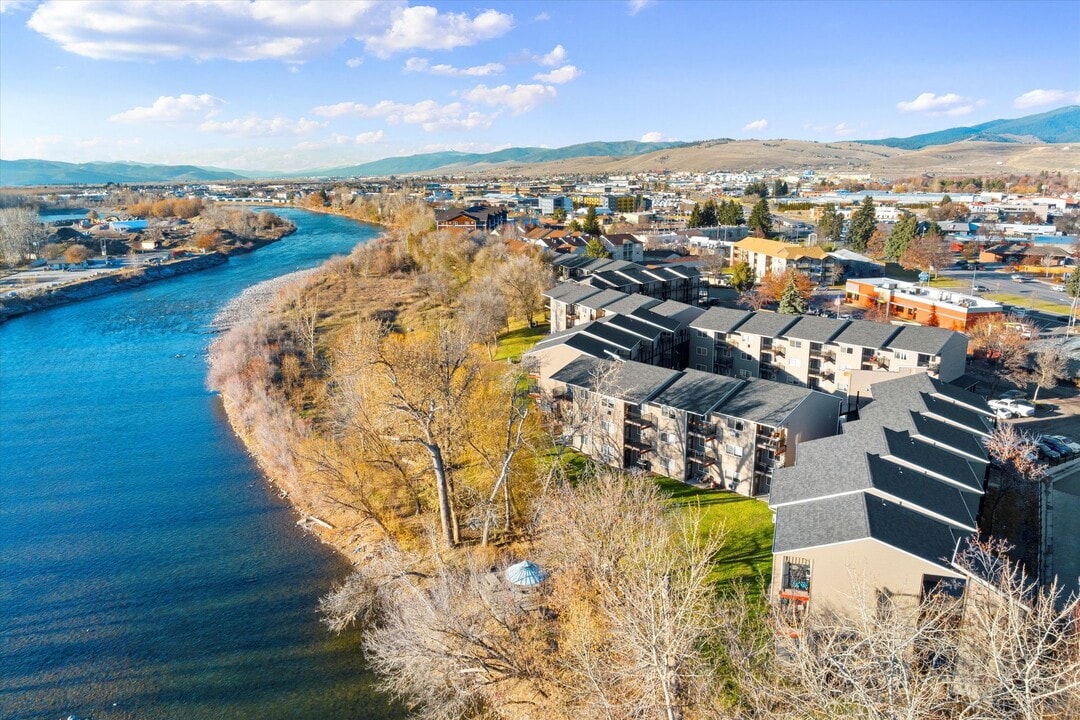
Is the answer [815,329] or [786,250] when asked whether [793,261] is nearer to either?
[786,250]

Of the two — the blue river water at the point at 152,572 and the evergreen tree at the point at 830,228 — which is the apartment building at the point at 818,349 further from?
the evergreen tree at the point at 830,228

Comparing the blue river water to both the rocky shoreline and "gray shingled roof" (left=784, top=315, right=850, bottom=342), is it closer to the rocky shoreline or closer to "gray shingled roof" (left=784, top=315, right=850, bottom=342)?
"gray shingled roof" (left=784, top=315, right=850, bottom=342)

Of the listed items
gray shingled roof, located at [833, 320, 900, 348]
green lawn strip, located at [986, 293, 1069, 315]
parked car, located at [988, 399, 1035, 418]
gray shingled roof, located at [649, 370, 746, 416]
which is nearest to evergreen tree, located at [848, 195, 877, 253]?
green lawn strip, located at [986, 293, 1069, 315]

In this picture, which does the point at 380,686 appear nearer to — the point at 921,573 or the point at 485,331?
the point at 921,573

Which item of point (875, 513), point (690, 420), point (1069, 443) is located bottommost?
point (1069, 443)

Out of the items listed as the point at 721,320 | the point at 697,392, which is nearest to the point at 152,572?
the point at 697,392

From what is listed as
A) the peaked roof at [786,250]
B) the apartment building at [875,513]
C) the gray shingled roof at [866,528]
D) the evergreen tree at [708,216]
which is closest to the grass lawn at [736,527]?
the apartment building at [875,513]
